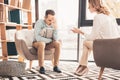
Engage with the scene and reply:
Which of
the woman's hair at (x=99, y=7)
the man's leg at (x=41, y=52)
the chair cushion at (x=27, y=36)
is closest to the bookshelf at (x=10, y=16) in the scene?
the chair cushion at (x=27, y=36)

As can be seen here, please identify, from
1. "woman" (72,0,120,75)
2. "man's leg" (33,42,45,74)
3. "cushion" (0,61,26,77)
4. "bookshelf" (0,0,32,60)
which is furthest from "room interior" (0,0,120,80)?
"woman" (72,0,120,75)

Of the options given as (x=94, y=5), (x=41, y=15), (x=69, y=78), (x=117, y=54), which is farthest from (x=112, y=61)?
(x=41, y=15)

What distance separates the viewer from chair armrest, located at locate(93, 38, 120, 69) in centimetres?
243

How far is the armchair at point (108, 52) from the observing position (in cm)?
243

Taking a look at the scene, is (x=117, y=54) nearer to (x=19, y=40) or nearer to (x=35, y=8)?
(x=19, y=40)

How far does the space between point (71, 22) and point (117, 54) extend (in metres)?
2.97

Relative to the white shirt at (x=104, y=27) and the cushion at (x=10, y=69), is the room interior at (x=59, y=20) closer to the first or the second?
the cushion at (x=10, y=69)

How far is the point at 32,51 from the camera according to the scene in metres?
3.41

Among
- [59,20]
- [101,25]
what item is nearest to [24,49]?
[101,25]

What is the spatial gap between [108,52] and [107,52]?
0.01 m

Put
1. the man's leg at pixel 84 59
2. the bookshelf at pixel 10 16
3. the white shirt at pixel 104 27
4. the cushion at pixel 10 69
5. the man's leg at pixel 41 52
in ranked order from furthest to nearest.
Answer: the bookshelf at pixel 10 16, the man's leg at pixel 41 52, the man's leg at pixel 84 59, the cushion at pixel 10 69, the white shirt at pixel 104 27

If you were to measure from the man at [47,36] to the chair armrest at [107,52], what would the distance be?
913mm

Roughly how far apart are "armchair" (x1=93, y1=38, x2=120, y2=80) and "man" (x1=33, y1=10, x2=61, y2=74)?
2.99 feet

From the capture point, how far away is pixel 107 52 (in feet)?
8.25
